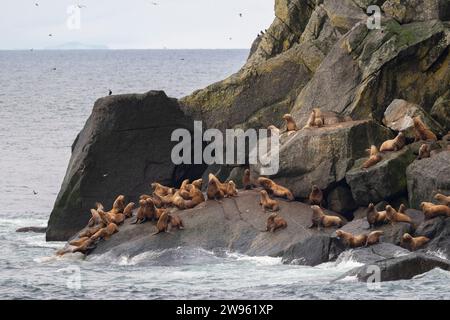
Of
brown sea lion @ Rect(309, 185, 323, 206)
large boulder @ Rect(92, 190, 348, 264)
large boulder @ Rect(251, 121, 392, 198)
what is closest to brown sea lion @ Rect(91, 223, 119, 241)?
large boulder @ Rect(92, 190, 348, 264)

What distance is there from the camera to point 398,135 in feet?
121

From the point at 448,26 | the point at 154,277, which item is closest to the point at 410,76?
the point at 448,26

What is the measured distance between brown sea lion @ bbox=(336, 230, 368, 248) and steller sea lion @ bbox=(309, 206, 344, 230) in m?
1.70

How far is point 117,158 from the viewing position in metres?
41.4

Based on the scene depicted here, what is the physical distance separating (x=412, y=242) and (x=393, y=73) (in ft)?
30.5

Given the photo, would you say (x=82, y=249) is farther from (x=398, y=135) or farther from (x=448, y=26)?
(x=448, y=26)

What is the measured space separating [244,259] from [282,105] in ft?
35.5

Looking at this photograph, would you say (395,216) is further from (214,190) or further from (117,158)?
(117,158)

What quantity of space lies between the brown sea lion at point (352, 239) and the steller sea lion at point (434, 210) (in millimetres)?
1906

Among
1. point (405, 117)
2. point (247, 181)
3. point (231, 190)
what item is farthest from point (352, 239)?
point (405, 117)

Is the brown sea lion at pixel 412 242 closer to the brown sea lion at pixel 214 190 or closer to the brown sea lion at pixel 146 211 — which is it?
the brown sea lion at pixel 214 190

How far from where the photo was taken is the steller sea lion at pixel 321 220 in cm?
3481

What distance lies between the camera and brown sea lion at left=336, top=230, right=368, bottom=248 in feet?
108

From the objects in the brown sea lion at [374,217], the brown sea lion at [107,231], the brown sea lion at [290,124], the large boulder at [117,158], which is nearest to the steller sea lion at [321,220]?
the brown sea lion at [374,217]
